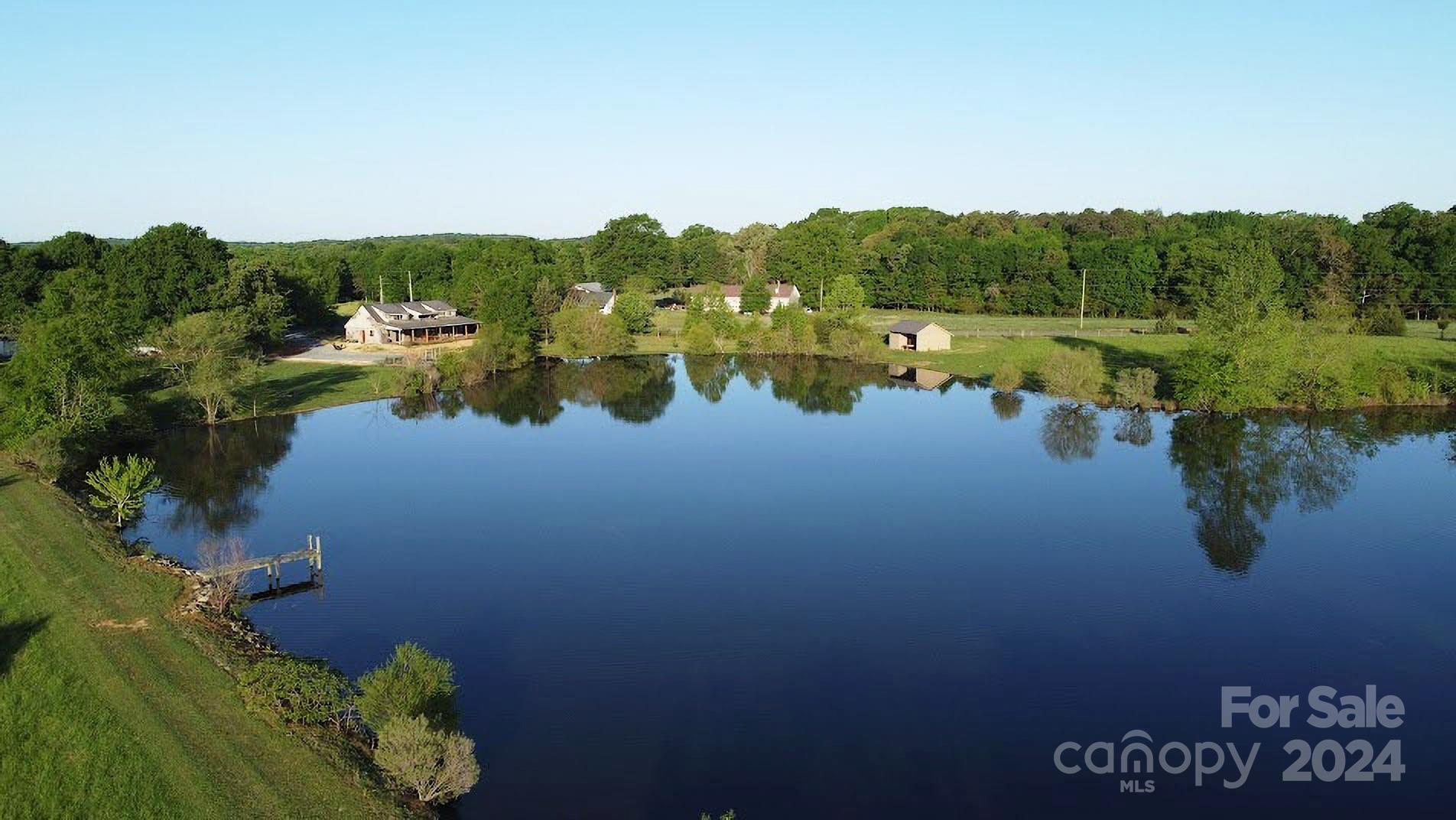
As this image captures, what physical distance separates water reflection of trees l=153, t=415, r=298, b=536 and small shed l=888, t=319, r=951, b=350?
41434 mm

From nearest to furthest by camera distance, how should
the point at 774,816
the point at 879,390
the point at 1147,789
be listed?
the point at 774,816
the point at 1147,789
the point at 879,390

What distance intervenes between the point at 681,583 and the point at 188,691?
37.2ft

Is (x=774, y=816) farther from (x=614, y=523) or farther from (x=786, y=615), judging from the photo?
(x=614, y=523)

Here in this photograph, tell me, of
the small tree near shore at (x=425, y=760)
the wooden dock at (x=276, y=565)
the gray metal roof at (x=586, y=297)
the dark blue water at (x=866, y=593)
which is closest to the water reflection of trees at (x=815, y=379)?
the dark blue water at (x=866, y=593)

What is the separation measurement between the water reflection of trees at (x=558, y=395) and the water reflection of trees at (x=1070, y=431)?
18591 mm

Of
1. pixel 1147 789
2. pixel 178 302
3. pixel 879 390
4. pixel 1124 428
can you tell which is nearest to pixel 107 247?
pixel 178 302

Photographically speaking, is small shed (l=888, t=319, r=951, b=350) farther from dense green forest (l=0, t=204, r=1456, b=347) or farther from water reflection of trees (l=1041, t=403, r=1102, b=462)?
water reflection of trees (l=1041, t=403, r=1102, b=462)

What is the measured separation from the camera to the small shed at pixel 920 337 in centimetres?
6750

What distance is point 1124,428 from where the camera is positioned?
4325cm

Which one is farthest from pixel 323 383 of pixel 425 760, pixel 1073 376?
pixel 425 760

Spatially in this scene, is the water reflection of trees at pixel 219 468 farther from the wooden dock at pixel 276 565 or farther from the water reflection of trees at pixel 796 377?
the water reflection of trees at pixel 796 377

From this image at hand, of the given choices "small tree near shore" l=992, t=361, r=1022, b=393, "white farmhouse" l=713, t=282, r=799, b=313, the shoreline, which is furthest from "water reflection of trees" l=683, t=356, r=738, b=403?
"white farmhouse" l=713, t=282, r=799, b=313

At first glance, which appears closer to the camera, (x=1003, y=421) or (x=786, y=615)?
(x=786, y=615)

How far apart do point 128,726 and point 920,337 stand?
5772 cm
